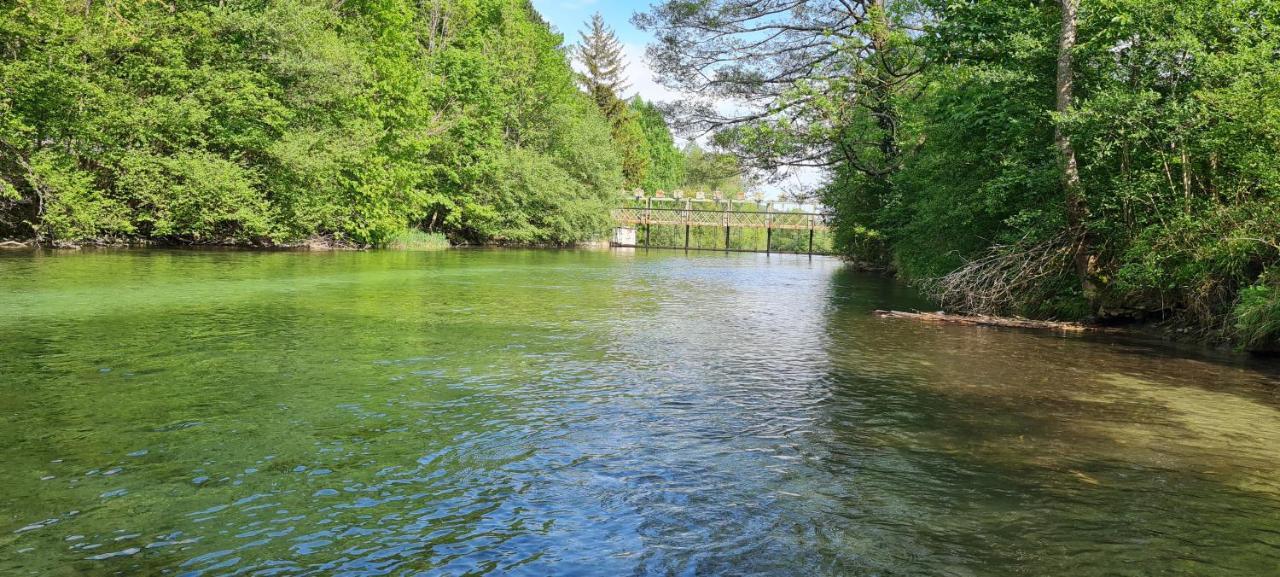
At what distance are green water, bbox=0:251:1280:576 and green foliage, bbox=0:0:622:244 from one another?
17.0m

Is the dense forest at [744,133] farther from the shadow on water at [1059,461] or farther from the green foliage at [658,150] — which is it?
the green foliage at [658,150]

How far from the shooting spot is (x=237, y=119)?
30516 millimetres

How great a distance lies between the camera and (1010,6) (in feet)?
48.3

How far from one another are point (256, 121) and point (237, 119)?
78cm

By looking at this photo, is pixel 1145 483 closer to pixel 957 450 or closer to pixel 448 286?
pixel 957 450

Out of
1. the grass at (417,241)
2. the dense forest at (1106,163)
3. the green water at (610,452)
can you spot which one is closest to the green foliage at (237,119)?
the grass at (417,241)

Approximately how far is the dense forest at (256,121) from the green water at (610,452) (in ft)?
55.8

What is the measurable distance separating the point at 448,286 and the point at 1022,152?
12.4m

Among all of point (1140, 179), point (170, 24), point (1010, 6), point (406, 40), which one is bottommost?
point (1140, 179)

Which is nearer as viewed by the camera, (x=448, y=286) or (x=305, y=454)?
(x=305, y=454)

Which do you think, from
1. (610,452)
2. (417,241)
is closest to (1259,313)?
(610,452)

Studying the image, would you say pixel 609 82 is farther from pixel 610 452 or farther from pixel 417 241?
pixel 610 452

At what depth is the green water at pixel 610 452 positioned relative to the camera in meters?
4.09

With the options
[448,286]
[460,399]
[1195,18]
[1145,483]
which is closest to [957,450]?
[1145,483]
